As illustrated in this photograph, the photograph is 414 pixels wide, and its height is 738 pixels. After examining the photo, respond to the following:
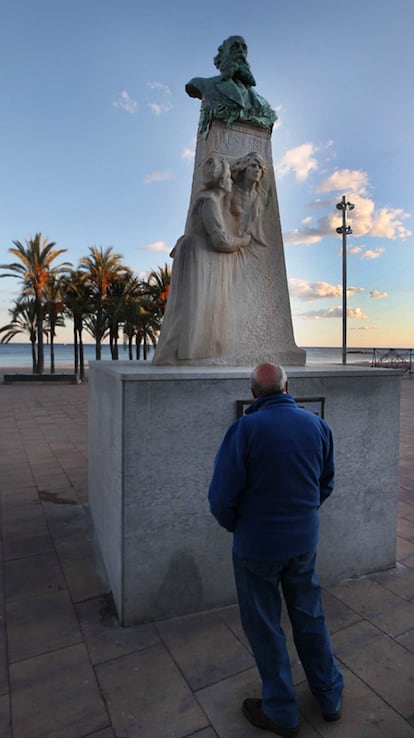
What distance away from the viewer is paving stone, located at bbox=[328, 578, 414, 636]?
2.80 m

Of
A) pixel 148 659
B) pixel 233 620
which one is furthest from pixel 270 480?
pixel 233 620

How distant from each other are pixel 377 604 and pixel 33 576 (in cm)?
270

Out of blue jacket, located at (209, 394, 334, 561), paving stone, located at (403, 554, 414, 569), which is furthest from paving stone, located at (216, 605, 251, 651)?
paving stone, located at (403, 554, 414, 569)

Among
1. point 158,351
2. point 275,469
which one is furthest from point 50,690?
point 158,351

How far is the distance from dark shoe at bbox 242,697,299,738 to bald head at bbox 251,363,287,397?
1531mm

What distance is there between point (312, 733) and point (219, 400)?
5.98ft

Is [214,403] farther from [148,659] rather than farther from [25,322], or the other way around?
[25,322]

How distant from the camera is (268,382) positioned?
1.89 m

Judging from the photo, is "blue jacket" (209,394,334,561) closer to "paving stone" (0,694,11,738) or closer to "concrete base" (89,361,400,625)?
"concrete base" (89,361,400,625)

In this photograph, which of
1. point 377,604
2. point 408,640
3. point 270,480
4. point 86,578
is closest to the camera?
point 270,480

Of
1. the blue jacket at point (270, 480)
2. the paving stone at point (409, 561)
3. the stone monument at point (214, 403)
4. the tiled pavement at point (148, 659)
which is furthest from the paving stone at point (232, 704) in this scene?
the paving stone at point (409, 561)

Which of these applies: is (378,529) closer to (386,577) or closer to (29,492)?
(386,577)

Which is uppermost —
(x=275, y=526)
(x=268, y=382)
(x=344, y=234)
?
(x=344, y=234)

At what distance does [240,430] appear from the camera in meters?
1.80
